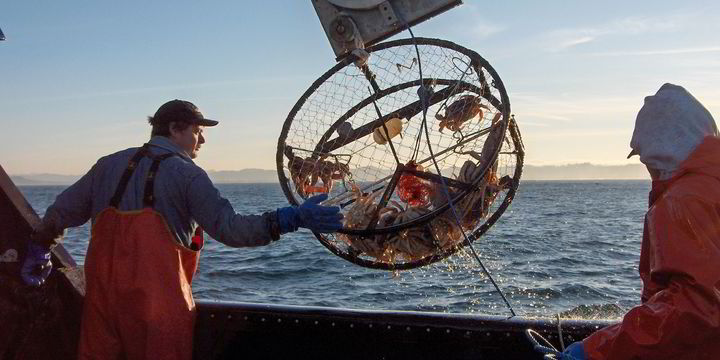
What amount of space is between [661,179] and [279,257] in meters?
16.0

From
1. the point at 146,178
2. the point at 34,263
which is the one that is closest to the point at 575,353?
the point at 146,178

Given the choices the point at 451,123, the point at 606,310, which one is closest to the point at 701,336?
the point at 451,123

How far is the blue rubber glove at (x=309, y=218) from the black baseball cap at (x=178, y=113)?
0.67m

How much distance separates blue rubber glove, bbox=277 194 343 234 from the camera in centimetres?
310

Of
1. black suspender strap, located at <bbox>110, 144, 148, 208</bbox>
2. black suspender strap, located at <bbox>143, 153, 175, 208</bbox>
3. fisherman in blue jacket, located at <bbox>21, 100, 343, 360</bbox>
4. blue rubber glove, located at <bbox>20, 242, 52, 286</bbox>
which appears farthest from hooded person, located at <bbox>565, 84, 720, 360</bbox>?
blue rubber glove, located at <bbox>20, 242, 52, 286</bbox>

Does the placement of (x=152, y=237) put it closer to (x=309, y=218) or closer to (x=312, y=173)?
(x=309, y=218)

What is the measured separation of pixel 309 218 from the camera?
3111 millimetres

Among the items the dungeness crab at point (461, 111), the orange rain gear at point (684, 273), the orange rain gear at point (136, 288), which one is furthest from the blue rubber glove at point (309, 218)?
the orange rain gear at point (684, 273)

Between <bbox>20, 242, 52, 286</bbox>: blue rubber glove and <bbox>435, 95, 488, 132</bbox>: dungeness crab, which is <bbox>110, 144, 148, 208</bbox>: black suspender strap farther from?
<bbox>435, 95, 488, 132</bbox>: dungeness crab

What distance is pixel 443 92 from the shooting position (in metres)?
3.86

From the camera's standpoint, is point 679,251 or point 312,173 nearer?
point 679,251

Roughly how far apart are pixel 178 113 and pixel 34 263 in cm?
107

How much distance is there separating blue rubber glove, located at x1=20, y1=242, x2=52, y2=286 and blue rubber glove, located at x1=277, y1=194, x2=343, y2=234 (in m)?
1.31

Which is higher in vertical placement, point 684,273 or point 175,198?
point 175,198
